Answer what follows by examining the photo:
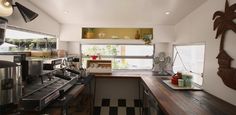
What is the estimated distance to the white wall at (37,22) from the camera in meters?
1.83

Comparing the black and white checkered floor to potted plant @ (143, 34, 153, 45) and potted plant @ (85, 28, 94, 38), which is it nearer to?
potted plant @ (143, 34, 153, 45)

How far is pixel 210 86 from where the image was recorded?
79.4 inches

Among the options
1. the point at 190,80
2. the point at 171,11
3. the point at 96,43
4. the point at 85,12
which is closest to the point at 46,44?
the point at 85,12

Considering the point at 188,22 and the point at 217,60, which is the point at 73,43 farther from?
the point at 217,60

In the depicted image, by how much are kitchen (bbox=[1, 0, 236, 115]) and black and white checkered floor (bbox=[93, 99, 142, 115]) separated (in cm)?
2

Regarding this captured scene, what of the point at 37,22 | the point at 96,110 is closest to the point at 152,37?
the point at 96,110

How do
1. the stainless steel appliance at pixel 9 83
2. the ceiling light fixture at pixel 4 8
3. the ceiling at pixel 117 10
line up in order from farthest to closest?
the ceiling at pixel 117 10 < the ceiling light fixture at pixel 4 8 < the stainless steel appliance at pixel 9 83

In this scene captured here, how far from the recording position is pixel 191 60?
2.88 meters

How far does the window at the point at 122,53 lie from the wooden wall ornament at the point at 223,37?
200cm

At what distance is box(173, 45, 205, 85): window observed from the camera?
2.52 m

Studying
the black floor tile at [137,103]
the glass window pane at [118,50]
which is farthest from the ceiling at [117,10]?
the black floor tile at [137,103]

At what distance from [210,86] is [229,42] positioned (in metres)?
0.59

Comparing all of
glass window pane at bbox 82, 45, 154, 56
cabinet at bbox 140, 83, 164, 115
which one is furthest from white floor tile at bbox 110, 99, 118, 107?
cabinet at bbox 140, 83, 164, 115

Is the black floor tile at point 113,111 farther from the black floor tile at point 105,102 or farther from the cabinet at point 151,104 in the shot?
the cabinet at point 151,104
